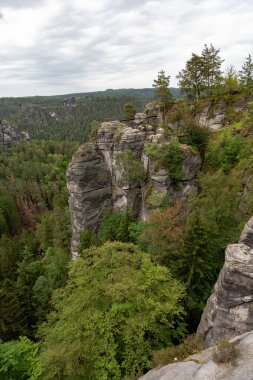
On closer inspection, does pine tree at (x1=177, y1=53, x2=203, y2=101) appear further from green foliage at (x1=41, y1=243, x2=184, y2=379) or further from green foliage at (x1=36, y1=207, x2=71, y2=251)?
green foliage at (x1=41, y1=243, x2=184, y2=379)

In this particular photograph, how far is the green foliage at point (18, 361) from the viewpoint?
20297 millimetres

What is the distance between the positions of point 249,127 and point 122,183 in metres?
17.4

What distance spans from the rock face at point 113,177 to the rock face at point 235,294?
17564 mm

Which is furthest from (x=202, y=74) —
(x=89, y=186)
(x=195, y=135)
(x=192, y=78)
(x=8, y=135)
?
(x=8, y=135)

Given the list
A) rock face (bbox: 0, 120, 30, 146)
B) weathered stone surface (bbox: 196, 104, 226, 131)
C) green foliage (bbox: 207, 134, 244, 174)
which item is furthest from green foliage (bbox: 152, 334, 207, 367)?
rock face (bbox: 0, 120, 30, 146)

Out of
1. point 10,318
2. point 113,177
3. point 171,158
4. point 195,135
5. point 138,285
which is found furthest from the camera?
point 113,177

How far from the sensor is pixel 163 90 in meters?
47.6

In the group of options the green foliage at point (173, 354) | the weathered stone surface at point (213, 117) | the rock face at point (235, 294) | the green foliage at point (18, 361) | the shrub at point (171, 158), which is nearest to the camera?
the green foliage at point (173, 354)

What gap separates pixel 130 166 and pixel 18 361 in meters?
23.6

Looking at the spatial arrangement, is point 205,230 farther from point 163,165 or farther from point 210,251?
point 163,165

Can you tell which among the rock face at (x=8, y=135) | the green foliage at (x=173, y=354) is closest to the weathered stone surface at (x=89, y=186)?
the green foliage at (x=173, y=354)

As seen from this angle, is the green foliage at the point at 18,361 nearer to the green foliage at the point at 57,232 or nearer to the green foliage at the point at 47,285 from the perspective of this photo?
the green foliage at the point at 47,285

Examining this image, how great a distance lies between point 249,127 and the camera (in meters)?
35.3

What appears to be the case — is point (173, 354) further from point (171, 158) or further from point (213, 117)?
point (213, 117)
